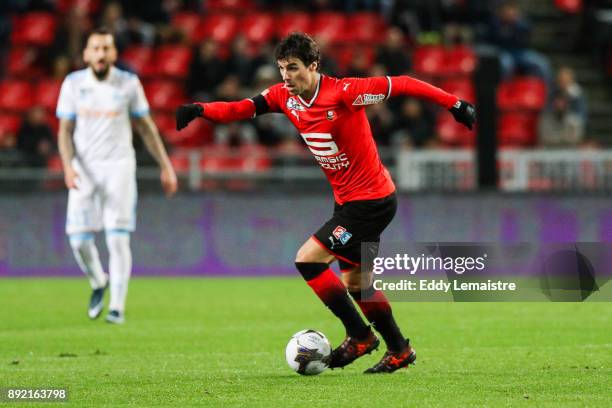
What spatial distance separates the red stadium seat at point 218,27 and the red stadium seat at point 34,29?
94.5 inches

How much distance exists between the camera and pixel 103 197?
11969mm

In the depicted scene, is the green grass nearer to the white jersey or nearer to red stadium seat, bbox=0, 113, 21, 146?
the white jersey

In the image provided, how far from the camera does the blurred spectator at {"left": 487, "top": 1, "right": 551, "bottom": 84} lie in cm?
2067

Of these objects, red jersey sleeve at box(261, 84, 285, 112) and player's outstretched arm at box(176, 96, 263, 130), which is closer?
player's outstretched arm at box(176, 96, 263, 130)

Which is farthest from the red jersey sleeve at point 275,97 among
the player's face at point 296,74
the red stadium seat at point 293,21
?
the red stadium seat at point 293,21

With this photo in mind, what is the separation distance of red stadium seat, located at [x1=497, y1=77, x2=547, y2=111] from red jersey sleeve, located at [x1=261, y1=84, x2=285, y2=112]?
39.1 feet

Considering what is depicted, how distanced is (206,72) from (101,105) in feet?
24.7

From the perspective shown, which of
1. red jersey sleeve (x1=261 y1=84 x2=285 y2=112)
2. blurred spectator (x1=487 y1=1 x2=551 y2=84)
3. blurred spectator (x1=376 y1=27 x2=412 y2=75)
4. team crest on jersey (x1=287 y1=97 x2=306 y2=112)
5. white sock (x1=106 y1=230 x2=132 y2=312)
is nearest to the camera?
team crest on jersey (x1=287 y1=97 x2=306 y2=112)

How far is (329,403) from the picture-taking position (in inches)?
277

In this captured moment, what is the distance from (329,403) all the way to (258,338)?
362 centimetres

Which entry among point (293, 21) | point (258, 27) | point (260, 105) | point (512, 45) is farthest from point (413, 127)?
point (260, 105)

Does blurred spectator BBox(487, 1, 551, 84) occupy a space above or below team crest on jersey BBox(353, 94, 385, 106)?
below

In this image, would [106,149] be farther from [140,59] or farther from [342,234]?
[140,59]

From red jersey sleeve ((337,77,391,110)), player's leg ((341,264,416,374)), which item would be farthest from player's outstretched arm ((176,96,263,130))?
player's leg ((341,264,416,374))
